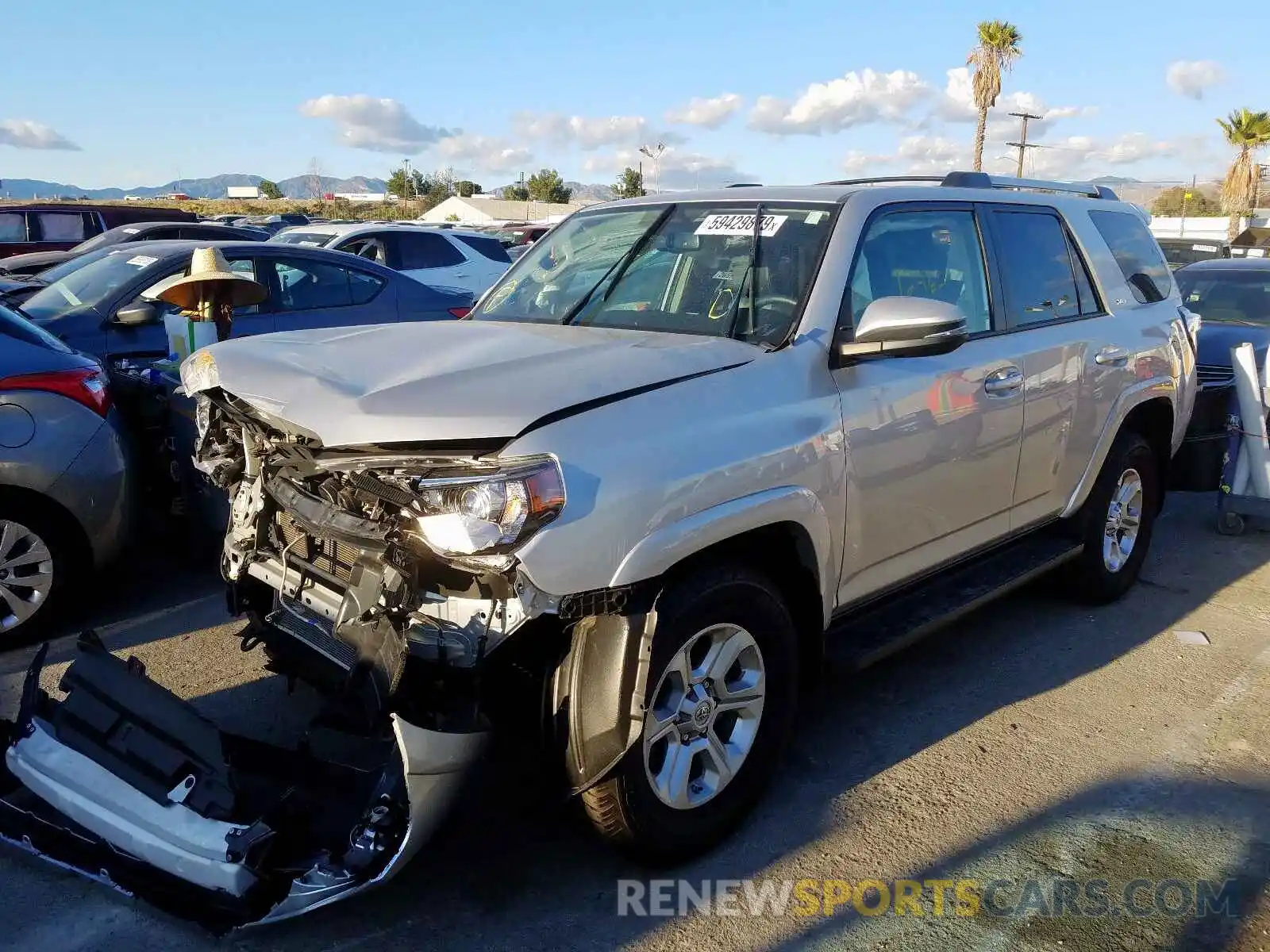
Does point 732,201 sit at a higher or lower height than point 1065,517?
higher

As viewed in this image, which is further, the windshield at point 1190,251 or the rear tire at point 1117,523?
the windshield at point 1190,251

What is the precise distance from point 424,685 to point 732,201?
88.3 inches

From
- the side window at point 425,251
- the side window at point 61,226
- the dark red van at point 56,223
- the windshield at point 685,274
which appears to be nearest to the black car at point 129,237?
the side window at point 425,251

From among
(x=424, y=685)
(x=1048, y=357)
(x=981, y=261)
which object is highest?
(x=981, y=261)

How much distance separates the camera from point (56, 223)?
15.4 meters

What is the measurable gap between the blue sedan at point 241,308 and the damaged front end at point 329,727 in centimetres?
398

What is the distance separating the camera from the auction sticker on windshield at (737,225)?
384 centimetres

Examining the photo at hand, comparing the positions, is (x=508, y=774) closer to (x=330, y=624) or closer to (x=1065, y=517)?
(x=330, y=624)

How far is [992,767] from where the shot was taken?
3.85m

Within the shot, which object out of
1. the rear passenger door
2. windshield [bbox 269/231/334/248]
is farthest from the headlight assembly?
windshield [bbox 269/231/334/248]

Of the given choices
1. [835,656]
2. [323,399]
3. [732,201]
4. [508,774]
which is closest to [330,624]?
[323,399]

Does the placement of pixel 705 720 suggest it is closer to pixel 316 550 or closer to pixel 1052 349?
pixel 316 550

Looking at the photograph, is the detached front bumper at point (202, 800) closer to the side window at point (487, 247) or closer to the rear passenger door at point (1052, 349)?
the rear passenger door at point (1052, 349)

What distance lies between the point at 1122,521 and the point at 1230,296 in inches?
214
